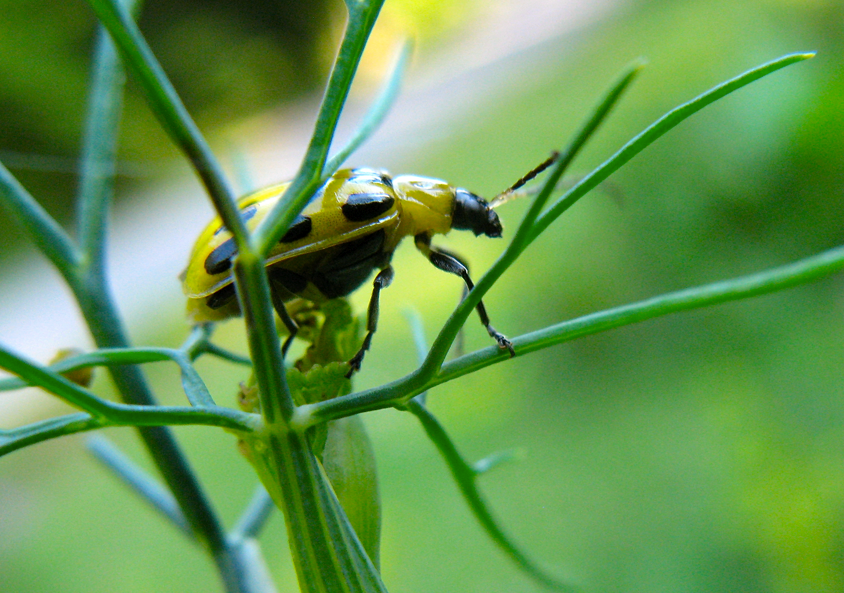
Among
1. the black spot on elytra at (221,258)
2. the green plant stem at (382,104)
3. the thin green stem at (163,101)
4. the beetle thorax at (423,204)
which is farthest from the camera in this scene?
the beetle thorax at (423,204)

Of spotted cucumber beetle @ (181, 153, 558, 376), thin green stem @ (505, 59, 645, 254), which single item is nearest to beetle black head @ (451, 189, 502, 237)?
Answer: spotted cucumber beetle @ (181, 153, 558, 376)

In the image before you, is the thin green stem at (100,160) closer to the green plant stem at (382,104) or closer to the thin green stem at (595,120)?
the green plant stem at (382,104)

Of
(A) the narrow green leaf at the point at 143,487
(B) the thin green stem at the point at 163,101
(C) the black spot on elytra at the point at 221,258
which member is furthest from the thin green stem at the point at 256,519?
(B) the thin green stem at the point at 163,101

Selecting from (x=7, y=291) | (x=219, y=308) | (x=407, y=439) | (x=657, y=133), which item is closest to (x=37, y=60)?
(x=7, y=291)

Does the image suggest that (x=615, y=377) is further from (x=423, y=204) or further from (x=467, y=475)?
(x=467, y=475)

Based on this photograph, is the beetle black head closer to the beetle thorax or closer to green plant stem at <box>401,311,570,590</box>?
the beetle thorax

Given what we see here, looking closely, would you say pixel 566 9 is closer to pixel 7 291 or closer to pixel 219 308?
pixel 7 291

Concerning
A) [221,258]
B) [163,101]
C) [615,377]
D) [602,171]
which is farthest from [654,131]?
[615,377]
